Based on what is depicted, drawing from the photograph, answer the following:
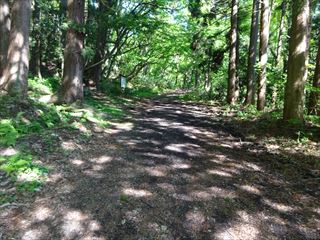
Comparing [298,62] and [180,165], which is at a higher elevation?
[298,62]

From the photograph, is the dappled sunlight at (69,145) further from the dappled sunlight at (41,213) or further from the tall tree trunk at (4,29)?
the tall tree trunk at (4,29)

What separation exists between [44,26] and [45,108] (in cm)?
1012

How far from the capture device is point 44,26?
1641cm

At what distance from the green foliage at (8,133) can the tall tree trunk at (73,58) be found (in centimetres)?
408

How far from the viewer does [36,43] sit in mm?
16562

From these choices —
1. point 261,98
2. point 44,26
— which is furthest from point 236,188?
point 44,26

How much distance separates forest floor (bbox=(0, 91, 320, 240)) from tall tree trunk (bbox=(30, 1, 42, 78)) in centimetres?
1089

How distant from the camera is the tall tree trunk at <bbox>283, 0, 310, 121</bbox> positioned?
7.67 m

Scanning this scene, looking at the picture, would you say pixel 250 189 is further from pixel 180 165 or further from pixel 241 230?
pixel 180 165

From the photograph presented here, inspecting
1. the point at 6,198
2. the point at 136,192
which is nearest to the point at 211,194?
the point at 136,192

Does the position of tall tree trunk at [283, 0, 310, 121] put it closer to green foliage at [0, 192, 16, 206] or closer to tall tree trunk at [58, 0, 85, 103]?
tall tree trunk at [58, 0, 85, 103]

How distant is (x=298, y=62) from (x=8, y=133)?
664 cm

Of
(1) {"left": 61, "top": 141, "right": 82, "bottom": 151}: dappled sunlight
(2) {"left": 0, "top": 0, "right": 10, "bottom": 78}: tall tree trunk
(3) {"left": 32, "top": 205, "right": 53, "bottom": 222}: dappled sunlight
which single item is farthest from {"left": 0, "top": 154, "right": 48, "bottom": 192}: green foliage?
(2) {"left": 0, "top": 0, "right": 10, "bottom": 78}: tall tree trunk

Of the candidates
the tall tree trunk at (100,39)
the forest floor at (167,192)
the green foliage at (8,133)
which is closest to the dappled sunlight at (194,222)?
the forest floor at (167,192)
